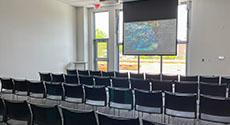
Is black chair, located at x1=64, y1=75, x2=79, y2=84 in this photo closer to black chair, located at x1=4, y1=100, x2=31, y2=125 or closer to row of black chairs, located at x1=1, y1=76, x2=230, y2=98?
row of black chairs, located at x1=1, y1=76, x2=230, y2=98

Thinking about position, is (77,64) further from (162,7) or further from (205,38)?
(205,38)

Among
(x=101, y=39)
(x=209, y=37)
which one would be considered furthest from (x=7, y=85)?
(x=209, y=37)

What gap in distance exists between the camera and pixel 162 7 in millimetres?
7512

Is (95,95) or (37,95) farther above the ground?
(95,95)

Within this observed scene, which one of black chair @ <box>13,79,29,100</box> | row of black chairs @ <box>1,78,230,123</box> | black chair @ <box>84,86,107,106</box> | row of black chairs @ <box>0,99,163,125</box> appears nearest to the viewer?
row of black chairs @ <box>0,99,163,125</box>

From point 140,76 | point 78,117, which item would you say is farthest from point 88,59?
point 78,117

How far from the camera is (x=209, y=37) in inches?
284

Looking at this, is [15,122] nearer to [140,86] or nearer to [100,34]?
[140,86]

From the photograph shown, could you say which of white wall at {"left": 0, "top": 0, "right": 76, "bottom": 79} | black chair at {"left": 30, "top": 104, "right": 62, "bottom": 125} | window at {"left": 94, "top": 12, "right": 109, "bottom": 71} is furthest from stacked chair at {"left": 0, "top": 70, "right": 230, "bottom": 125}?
window at {"left": 94, "top": 12, "right": 109, "bottom": 71}

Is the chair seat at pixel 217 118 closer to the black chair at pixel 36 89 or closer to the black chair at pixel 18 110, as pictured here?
the black chair at pixel 18 110

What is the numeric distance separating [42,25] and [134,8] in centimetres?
360

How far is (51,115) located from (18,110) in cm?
61

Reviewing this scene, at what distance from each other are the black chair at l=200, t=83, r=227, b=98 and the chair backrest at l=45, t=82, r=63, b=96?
9.46 feet

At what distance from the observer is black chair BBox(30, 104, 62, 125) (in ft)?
9.46
